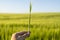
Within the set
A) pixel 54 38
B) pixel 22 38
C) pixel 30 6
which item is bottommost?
pixel 54 38

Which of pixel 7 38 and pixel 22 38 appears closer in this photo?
pixel 22 38

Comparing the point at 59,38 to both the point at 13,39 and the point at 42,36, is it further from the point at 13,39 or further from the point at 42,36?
the point at 13,39

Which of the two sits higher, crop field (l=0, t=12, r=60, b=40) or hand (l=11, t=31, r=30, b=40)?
hand (l=11, t=31, r=30, b=40)

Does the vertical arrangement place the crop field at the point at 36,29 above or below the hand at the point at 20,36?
below

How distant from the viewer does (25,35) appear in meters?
1.24

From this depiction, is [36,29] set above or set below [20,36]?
below

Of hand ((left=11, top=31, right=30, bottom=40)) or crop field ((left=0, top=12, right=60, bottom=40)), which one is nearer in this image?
hand ((left=11, top=31, right=30, bottom=40))

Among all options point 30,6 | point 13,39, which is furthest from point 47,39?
point 13,39

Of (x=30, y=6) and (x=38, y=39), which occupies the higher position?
(x=30, y=6)

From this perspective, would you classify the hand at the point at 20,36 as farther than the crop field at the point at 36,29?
No

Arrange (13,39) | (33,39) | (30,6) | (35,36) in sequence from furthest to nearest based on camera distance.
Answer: (35,36)
(33,39)
(30,6)
(13,39)

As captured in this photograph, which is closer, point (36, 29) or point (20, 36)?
point (20, 36)

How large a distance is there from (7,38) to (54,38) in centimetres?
125

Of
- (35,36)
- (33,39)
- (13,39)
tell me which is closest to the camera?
(13,39)
